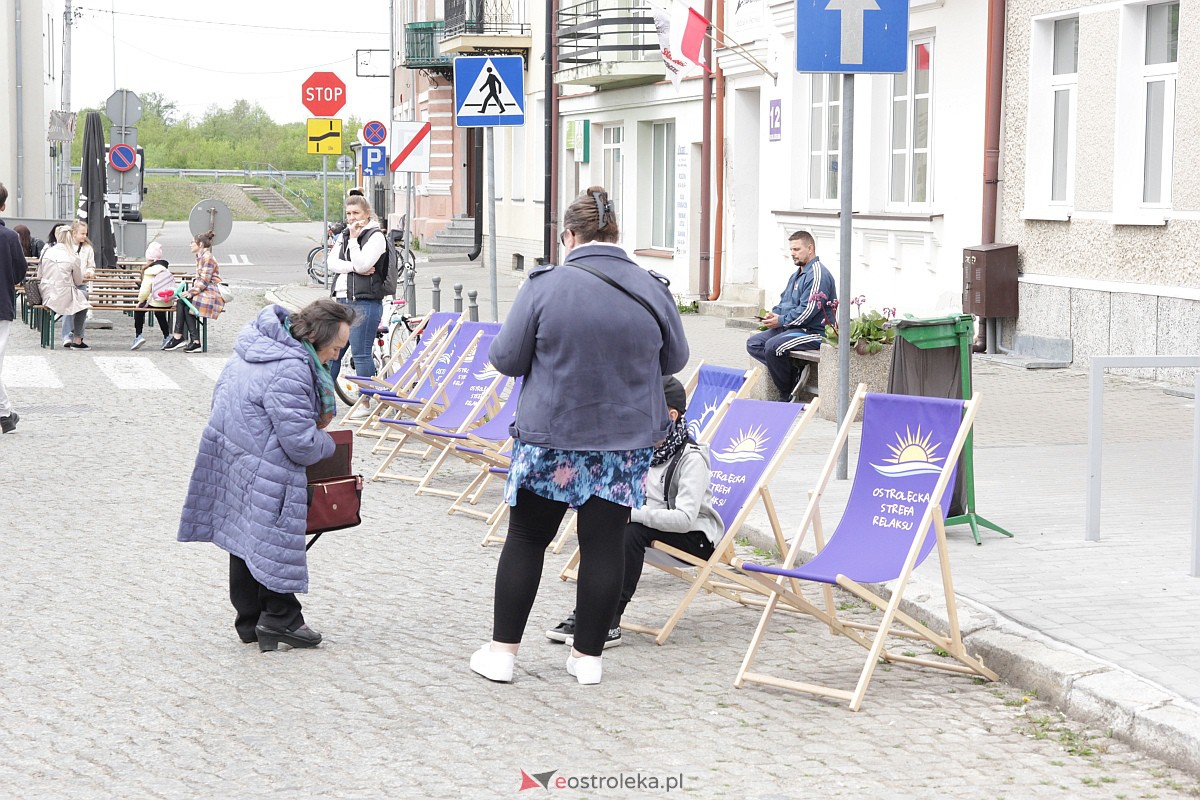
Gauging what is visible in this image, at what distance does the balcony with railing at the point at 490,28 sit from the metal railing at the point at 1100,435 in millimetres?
29332

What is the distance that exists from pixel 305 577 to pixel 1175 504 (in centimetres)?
492

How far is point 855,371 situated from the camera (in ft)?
40.6

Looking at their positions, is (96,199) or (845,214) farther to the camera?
(96,199)

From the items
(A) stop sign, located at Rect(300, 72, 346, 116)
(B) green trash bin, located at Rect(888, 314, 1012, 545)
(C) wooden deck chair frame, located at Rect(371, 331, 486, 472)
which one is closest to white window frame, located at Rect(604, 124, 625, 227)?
(A) stop sign, located at Rect(300, 72, 346, 116)

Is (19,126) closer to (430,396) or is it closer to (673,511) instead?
(430,396)

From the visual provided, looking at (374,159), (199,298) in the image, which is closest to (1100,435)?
(199,298)

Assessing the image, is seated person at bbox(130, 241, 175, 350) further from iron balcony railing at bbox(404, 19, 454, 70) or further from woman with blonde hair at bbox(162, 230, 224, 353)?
iron balcony railing at bbox(404, 19, 454, 70)

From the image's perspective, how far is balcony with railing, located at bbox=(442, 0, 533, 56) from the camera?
3591 cm

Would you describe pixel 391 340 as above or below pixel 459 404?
above

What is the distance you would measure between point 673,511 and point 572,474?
988 millimetres

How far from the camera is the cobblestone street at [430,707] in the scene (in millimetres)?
4762

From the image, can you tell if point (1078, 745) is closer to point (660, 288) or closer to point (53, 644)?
point (660, 288)

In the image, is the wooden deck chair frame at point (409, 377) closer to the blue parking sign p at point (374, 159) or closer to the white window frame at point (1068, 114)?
the white window frame at point (1068, 114)

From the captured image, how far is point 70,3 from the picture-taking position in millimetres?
42469
